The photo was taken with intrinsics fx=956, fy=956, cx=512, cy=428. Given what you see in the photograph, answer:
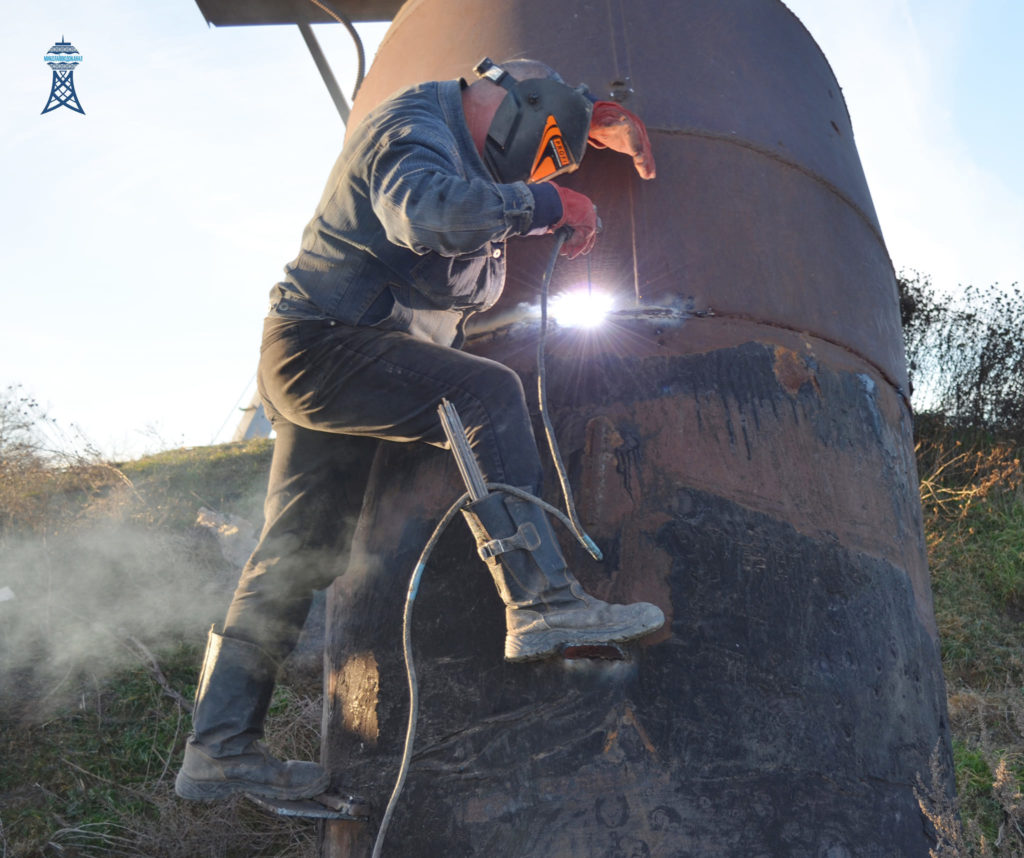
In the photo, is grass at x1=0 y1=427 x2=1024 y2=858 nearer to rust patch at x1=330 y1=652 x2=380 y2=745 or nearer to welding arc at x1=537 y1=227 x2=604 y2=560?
welding arc at x1=537 y1=227 x2=604 y2=560

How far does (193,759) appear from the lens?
224cm

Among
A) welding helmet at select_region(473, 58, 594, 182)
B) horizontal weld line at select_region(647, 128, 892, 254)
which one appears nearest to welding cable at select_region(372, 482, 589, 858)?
welding helmet at select_region(473, 58, 594, 182)

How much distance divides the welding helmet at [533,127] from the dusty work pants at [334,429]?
1.77 ft

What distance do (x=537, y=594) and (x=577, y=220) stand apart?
90 centimetres

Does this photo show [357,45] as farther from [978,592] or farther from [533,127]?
[978,592]

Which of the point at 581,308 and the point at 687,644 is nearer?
the point at 687,644

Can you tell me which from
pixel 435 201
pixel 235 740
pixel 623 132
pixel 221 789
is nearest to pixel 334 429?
pixel 435 201

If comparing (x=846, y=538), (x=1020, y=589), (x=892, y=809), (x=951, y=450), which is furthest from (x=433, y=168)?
(x=951, y=450)

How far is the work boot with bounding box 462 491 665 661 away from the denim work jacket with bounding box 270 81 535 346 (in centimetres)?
58

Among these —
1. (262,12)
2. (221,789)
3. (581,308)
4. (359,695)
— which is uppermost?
(262,12)

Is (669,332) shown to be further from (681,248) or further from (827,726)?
(827,726)

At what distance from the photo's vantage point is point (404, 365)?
2.22 m

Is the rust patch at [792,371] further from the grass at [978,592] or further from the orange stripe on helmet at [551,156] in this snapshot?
the grass at [978,592]

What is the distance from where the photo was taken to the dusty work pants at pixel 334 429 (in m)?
2.17
